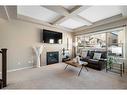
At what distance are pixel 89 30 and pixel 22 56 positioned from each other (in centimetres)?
420

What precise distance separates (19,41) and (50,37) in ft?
5.74

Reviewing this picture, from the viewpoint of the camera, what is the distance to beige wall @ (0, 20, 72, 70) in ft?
12.0

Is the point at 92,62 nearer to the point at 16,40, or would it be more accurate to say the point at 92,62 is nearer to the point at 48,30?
the point at 48,30

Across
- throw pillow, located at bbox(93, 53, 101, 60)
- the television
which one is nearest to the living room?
the television

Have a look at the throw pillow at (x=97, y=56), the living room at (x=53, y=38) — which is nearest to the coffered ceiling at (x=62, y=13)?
the living room at (x=53, y=38)

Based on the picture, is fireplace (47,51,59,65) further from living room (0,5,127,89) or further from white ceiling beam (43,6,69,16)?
white ceiling beam (43,6,69,16)

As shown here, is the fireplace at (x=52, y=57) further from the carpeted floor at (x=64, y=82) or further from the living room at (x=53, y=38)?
the carpeted floor at (x=64, y=82)

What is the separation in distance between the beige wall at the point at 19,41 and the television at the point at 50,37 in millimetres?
277

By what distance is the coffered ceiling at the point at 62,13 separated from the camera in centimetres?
303

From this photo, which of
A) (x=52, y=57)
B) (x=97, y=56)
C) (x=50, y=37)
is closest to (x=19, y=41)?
(x=50, y=37)

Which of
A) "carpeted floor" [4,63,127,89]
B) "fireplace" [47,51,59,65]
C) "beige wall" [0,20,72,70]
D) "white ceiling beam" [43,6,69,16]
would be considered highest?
"white ceiling beam" [43,6,69,16]

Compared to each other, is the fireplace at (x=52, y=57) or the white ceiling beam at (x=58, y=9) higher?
the white ceiling beam at (x=58, y=9)

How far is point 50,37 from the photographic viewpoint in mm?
5148

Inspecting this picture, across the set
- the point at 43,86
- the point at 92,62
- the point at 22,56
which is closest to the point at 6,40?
the point at 22,56
